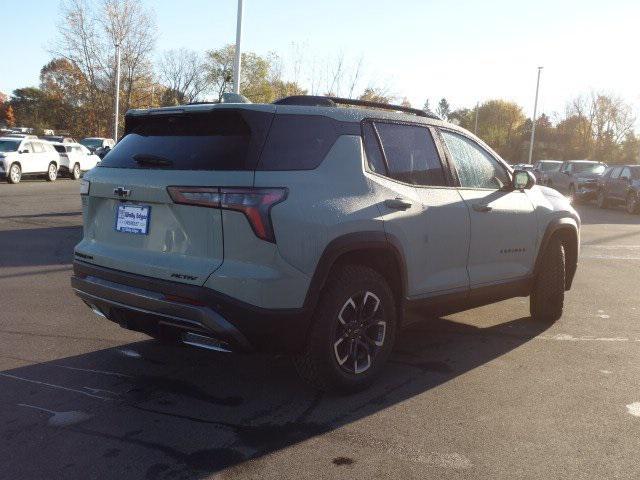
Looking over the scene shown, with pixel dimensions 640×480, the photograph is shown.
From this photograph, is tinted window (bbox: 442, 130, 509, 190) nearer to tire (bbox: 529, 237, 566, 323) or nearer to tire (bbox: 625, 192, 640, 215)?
tire (bbox: 529, 237, 566, 323)

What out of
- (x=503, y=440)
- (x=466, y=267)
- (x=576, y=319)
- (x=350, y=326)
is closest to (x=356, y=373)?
(x=350, y=326)

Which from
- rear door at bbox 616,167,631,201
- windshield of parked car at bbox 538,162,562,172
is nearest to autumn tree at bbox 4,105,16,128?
windshield of parked car at bbox 538,162,562,172

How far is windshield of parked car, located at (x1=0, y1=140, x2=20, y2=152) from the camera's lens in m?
24.4

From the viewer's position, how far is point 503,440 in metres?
3.71

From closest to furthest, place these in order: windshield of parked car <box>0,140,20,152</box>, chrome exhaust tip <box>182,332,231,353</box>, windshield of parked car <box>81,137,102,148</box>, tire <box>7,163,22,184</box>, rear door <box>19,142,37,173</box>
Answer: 1. chrome exhaust tip <box>182,332,231,353</box>
2. tire <box>7,163,22,184</box>
3. windshield of parked car <box>0,140,20,152</box>
4. rear door <box>19,142,37,173</box>
5. windshield of parked car <box>81,137,102,148</box>

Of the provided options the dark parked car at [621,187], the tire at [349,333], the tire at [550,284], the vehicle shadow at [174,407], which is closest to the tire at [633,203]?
the dark parked car at [621,187]

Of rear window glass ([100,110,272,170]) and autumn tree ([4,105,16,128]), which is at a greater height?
autumn tree ([4,105,16,128])

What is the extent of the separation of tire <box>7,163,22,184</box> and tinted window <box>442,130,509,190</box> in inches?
861

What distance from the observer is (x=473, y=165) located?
5523 mm

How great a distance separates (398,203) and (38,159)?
2433 centimetres

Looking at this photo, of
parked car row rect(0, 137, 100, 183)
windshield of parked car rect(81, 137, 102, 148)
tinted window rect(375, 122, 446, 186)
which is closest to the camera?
tinted window rect(375, 122, 446, 186)

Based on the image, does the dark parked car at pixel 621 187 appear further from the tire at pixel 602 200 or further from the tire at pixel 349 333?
the tire at pixel 349 333

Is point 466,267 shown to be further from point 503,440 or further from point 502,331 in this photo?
point 503,440

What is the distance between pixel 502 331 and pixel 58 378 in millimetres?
3780
